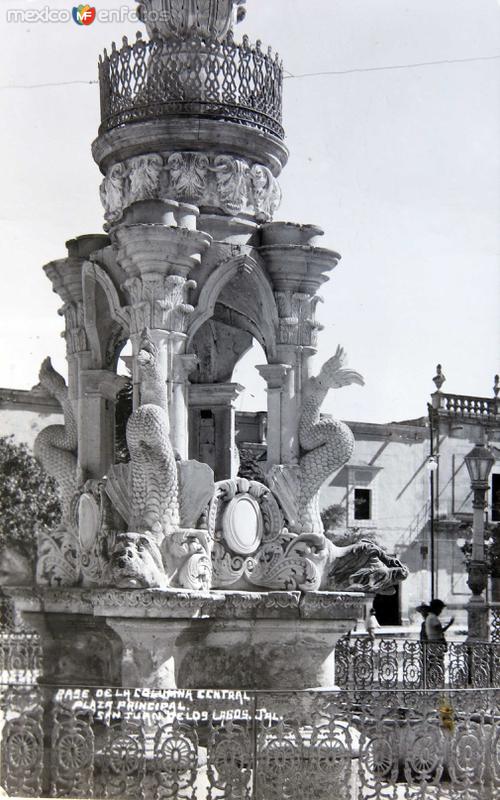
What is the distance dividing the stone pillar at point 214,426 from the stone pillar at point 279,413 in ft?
4.41

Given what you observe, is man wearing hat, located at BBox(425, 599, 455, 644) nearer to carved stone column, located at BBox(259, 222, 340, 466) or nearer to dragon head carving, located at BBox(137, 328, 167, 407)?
carved stone column, located at BBox(259, 222, 340, 466)

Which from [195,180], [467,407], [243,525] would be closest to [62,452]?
[243,525]

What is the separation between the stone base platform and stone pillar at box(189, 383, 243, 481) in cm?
223

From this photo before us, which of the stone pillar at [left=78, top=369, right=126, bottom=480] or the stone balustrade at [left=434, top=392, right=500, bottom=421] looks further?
the stone balustrade at [left=434, top=392, right=500, bottom=421]

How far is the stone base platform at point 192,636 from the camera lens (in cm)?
1077

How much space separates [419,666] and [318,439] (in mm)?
4433

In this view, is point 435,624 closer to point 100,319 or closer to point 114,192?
point 100,319

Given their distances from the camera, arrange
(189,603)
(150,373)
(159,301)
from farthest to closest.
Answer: (159,301)
(150,373)
(189,603)

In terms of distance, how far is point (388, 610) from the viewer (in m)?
44.0

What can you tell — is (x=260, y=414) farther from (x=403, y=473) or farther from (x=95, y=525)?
(x=95, y=525)

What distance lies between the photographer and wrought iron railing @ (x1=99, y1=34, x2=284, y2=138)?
12008 millimetres

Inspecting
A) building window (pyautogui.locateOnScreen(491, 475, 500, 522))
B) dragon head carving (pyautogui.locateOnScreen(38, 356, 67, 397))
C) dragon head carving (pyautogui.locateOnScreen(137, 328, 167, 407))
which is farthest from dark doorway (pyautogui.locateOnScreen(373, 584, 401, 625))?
dragon head carving (pyautogui.locateOnScreen(137, 328, 167, 407))

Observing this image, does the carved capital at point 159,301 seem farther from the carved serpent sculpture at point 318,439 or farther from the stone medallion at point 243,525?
the stone medallion at point 243,525

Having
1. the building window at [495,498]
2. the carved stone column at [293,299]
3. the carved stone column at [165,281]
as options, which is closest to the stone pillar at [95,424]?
the carved stone column at [165,281]
